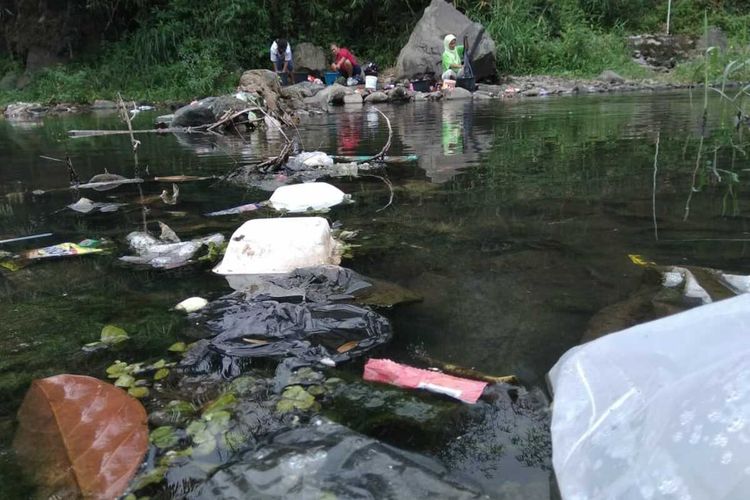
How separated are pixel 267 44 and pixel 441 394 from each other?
16546mm

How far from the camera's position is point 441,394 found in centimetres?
143

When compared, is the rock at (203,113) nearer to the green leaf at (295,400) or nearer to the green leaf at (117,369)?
the green leaf at (117,369)

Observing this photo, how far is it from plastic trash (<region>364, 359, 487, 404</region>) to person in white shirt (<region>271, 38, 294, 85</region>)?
560 inches

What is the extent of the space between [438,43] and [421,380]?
13930 mm

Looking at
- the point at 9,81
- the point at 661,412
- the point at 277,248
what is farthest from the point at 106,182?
the point at 9,81

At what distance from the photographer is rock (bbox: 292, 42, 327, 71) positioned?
1603 cm

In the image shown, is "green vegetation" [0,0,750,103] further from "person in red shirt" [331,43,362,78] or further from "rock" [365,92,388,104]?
"rock" [365,92,388,104]

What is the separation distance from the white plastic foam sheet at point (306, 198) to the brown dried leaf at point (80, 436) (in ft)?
6.30

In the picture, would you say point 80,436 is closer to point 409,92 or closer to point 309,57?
point 409,92

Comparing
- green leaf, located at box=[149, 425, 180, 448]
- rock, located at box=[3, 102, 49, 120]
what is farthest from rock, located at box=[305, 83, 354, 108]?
green leaf, located at box=[149, 425, 180, 448]

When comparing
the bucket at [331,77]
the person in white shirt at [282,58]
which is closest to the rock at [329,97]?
the bucket at [331,77]

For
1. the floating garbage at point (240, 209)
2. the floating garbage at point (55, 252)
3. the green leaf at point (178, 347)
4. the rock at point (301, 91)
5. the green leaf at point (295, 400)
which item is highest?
the rock at point (301, 91)

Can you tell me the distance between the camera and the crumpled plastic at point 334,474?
3.42 ft

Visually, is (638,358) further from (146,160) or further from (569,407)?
(146,160)
